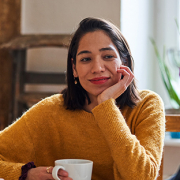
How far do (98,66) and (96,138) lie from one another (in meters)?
0.27

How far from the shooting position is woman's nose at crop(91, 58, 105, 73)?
0.98 metres

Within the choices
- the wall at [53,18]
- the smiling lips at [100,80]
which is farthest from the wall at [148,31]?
the smiling lips at [100,80]

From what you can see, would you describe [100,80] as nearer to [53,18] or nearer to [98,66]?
[98,66]

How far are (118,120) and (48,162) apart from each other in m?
0.41

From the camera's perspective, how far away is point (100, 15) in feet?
5.99

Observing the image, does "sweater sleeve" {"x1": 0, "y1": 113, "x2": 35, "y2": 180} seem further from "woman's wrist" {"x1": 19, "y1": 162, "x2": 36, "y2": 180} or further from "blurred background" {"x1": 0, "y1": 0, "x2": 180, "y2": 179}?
"blurred background" {"x1": 0, "y1": 0, "x2": 180, "y2": 179}

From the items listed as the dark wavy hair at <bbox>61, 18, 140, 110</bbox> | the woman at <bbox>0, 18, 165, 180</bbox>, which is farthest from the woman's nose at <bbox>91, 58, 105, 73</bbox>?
the dark wavy hair at <bbox>61, 18, 140, 110</bbox>

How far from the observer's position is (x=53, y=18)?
2.07m

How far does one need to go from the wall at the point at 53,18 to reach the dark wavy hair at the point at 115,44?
27.9 inches

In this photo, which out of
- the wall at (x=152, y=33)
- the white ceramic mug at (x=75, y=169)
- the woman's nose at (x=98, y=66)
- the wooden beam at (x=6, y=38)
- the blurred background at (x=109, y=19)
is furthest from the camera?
the wooden beam at (x=6, y=38)

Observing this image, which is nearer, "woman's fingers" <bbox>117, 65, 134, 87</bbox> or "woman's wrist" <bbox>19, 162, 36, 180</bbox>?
"woman's wrist" <bbox>19, 162, 36, 180</bbox>

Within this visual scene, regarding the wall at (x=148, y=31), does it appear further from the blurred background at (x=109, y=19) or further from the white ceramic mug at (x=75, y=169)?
the white ceramic mug at (x=75, y=169)

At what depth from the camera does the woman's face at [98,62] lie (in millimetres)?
991

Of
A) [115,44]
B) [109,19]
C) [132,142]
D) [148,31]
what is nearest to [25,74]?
[109,19]
